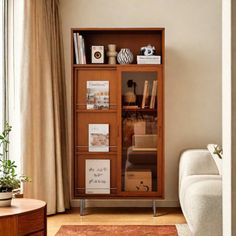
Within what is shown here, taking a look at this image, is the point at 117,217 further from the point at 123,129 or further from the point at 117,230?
the point at 123,129

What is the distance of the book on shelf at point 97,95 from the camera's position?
17.2 feet

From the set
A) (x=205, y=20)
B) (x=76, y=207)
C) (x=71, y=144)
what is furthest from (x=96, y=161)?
(x=205, y=20)

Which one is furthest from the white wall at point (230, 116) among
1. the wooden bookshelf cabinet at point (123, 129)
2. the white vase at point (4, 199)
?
the wooden bookshelf cabinet at point (123, 129)

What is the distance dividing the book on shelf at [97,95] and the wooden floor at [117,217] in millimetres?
1129

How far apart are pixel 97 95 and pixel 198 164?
1253mm

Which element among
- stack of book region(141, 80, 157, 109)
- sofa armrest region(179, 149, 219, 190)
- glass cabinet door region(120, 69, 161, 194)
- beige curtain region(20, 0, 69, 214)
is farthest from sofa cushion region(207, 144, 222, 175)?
beige curtain region(20, 0, 69, 214)

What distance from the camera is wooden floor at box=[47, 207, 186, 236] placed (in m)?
4.89

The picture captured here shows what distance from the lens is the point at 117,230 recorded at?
4.51 meters

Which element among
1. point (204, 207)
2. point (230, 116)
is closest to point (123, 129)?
point (204, 207)

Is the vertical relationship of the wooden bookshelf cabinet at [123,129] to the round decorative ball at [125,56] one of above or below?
below

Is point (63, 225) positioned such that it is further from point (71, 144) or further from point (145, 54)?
point (145, 54)

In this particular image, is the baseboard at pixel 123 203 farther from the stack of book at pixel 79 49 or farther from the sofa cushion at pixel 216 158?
the stack of book at pixel 79 49

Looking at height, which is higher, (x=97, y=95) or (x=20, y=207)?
(x=97, y=95)

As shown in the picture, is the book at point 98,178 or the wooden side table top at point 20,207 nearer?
the wooden side table top at point 20,207
